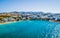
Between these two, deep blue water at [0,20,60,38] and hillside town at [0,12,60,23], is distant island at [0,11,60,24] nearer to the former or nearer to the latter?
hillside town at [0,12,60,23]

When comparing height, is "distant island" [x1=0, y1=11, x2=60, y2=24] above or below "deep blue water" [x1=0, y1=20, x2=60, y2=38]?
below

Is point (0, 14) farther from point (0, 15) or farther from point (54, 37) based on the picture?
point (54, 37)

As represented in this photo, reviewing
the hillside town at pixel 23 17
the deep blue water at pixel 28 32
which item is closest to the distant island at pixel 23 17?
the hillside town at pixel 23 17

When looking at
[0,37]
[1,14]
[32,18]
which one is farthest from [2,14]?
[0,37]

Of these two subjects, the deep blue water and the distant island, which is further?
the distant island

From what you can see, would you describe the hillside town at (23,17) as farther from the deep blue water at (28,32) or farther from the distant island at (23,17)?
the deep blue water at (28,32)

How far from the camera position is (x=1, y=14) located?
23281mm

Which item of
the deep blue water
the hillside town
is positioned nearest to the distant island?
the hillside town

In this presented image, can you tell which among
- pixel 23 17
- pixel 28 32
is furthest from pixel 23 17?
pixel 28 32

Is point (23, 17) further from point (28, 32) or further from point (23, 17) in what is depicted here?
point (28, 32)

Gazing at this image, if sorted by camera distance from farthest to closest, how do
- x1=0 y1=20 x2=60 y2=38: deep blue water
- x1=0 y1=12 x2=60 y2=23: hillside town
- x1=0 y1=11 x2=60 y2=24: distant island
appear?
x1=0 y1=12 x2=60 y2=23: hillside town < x1=0 y1=11 x2=60 y2=24: distant island < x1=0 y1=20 x2=60 y2=38: deep blue water

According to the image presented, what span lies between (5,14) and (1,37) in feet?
57.3

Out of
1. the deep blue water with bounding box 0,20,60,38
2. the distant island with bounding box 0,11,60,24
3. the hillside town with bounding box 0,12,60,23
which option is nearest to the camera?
the deep blue water with bounding box 0,20,60,38

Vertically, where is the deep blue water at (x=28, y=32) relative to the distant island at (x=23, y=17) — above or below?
above
